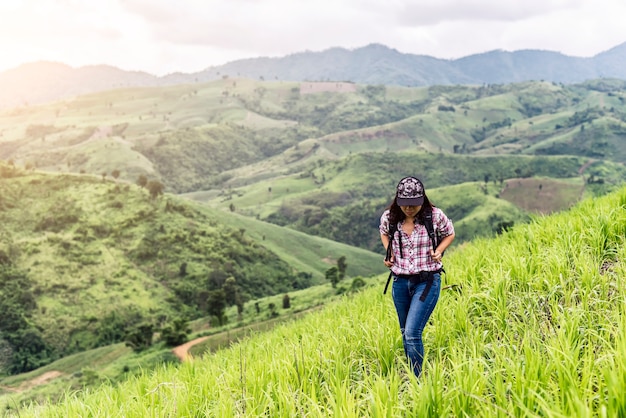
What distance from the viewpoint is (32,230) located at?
134125 mm

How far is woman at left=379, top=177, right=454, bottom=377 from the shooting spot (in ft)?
19.7

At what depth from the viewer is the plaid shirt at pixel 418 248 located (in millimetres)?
6258

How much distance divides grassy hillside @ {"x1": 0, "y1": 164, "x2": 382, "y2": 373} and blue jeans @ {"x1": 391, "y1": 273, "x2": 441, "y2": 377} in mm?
92934

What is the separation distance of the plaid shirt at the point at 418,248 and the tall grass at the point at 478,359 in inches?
43.7

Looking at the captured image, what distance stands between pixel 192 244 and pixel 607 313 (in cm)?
14610

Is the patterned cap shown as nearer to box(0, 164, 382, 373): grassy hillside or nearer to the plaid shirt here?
the plaid shirt

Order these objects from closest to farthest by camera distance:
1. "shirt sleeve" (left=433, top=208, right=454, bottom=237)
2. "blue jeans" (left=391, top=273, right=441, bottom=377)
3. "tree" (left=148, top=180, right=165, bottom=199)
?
"blue jeans" (left=391, top=273, right=441, bottom=377)
"shirt sleeve" (left=433, top=208, right=454, bottom=237)
"tree" (left=148, top=180, right=165, bottom=199)

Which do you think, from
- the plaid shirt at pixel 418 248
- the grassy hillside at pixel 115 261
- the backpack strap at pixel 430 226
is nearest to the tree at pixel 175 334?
the grassy hillside at pixel 115 261

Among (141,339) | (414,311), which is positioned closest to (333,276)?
(141,339)

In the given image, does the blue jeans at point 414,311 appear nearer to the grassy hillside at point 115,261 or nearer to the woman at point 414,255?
the woman at point 414,255

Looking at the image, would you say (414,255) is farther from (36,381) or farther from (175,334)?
(36,381)

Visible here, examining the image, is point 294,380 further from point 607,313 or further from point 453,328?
point 607,313

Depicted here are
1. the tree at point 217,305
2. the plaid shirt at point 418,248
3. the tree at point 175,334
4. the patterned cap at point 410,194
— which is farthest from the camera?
the tree at point 217,305

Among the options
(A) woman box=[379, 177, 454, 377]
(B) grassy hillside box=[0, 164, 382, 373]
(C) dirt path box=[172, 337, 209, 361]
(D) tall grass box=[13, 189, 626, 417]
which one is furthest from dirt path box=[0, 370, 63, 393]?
(A) woman box=[379, 177, 454, 377]
